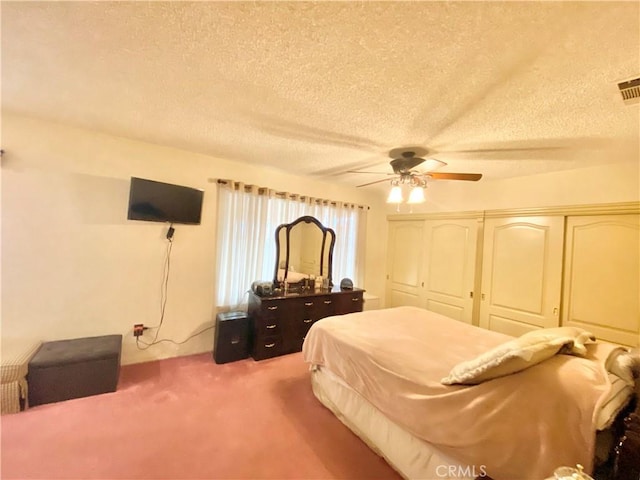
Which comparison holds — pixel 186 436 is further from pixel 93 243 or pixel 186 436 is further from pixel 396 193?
pixel 396 193

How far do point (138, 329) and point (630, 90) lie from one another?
168 inches

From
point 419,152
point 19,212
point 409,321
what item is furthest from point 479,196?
point 19,212

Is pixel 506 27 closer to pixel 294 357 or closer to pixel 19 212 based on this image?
pixel 294 357

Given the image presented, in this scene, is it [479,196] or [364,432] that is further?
[479,196]

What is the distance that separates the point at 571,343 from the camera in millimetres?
1479

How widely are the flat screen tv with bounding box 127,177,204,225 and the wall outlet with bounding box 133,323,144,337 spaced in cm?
113

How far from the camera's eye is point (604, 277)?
2740 mm

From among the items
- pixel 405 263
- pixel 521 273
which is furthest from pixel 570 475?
pixel 405 263

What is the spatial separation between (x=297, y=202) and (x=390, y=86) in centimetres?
244

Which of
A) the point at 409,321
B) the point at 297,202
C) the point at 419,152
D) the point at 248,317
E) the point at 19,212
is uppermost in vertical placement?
the point at 419,152

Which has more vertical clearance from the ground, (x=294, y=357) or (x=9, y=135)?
(x=9, y=135)

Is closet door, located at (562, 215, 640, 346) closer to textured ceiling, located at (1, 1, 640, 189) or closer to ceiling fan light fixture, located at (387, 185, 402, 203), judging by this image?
textured ceiling, located at (1, 1, 640, 189)

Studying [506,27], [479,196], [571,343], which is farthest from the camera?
[479,196]

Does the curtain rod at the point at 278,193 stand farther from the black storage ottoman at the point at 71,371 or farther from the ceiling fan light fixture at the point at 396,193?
the black storage ottoman at the point at 71,371
